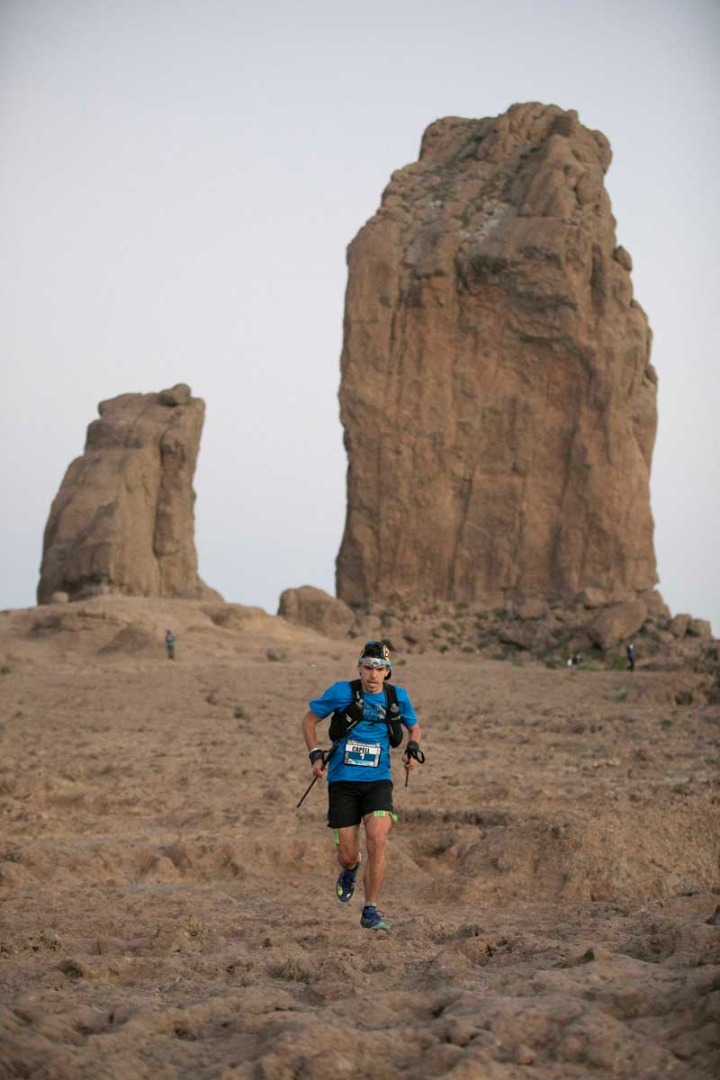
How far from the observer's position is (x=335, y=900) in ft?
25.0

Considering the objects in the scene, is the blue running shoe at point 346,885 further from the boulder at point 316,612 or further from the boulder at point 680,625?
the boulder at point 316,612

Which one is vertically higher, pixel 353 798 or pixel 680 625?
pixel 680 625

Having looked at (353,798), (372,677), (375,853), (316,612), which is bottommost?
(375,853)

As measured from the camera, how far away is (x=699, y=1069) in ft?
11.5

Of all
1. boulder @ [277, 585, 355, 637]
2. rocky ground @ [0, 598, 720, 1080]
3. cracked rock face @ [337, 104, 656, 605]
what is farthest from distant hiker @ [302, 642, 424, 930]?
cracked rock face @ [337, 104, 656, 605]

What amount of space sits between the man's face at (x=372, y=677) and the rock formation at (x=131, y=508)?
20928 mm

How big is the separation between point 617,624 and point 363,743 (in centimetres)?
2164

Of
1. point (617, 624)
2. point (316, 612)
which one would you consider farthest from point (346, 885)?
point (316, 612)

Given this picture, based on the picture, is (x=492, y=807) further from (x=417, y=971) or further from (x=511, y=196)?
(x=511, y=196)

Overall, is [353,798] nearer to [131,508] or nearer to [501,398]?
[131,508]

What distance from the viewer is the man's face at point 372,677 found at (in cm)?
654

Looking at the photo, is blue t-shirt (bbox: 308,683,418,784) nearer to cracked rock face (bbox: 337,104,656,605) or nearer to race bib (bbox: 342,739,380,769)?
race bib (bbox: 342,739,380,769)

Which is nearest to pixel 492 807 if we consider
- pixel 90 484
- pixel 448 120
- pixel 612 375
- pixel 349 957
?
pixel 349 957

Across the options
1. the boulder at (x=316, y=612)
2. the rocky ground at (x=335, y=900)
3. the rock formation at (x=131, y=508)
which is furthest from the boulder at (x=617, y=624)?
the rock formation at (x=131, y=508)
